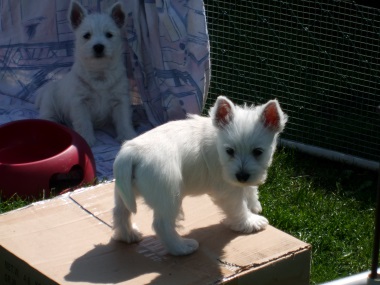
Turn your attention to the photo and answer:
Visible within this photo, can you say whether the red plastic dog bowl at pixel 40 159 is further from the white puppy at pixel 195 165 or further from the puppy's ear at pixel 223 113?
the puppy's ear at pixel 223 113

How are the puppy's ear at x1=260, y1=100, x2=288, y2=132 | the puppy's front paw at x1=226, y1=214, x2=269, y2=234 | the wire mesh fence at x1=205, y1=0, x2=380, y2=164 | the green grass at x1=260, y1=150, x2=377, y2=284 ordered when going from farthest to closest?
the wire mesh fence at x1=205, y1=0, x2=380, y2=164 < the green grass at x1=260, y1=150, x2=377, y2=284 < the puppy's front paw at x1=226, y1=214, x2=269, y2=234 < the puppy's ear at x1=260, y1=100, x2=288, y2=132

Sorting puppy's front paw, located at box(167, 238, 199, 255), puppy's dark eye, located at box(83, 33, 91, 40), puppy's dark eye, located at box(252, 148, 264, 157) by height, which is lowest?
puppy's front paw, located at box(167, 238, 199, 255)

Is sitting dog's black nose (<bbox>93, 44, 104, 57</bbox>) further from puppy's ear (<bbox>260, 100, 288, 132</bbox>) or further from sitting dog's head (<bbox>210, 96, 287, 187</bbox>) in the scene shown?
puppy's ear (<bbox>260, 100, 288, 132</bbox>)

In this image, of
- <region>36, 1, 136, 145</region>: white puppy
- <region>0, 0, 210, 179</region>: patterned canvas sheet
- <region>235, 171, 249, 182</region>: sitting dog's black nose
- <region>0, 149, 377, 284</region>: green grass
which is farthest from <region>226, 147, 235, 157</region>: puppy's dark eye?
<region>36, 1, 136, 145</region>: white puppy

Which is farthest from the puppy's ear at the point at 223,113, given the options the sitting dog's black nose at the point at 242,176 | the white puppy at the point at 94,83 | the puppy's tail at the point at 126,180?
the white puppy at the point at 94,83

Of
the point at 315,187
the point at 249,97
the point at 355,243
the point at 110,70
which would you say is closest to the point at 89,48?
the point at 110,70

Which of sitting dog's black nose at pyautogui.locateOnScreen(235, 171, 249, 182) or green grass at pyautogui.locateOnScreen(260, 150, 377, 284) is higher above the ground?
sitting dog's black nose at pyautogui.locateOnScreen(235, 171, 249, 182)
